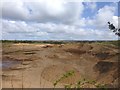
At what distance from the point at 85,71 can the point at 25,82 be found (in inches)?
163

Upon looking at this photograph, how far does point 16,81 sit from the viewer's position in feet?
43.5

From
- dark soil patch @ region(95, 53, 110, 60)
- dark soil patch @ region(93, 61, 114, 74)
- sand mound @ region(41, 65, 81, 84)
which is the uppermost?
dark soil patch @ region(95, 53, 110, 60)

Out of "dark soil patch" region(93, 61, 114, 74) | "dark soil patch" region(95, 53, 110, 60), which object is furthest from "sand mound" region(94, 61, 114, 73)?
"dark soil patch" region(95, 53, 110, 60)

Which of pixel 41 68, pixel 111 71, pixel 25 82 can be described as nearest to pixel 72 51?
pixel 41 68

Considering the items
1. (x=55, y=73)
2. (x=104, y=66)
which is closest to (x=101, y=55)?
(x=104, y=66)

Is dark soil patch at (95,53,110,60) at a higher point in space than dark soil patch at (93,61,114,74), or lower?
higher

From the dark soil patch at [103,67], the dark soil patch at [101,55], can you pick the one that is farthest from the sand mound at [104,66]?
the dark soil patch at [101,55]

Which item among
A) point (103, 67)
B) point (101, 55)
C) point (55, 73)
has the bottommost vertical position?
point (55, 73)

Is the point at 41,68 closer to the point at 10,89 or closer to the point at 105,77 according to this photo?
the point at 105,77

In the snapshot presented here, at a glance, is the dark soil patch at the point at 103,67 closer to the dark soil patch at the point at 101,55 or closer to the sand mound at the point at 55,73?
the sand mound at the point at 55,73

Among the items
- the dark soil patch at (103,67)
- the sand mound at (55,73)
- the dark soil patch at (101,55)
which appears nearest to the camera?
the sand mound at (55,73)

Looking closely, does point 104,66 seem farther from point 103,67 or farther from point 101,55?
point 101,55

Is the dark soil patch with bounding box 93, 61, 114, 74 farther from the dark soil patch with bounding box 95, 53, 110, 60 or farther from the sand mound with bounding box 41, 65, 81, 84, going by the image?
the dark soil patch with bounding box 95, 53, 110, 60

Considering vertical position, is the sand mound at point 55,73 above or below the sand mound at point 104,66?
below
